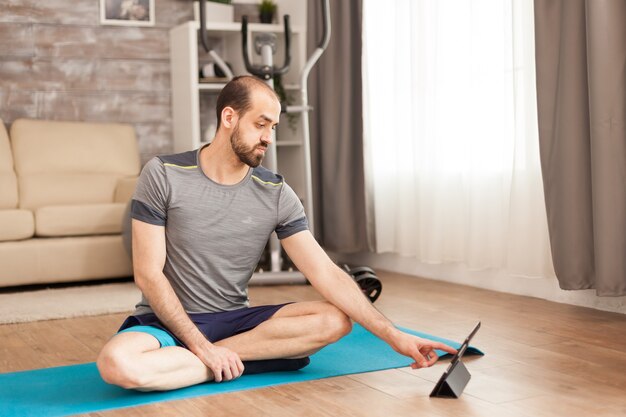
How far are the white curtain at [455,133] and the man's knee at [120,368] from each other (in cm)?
214

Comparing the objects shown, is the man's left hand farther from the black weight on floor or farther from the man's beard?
the black weight on floor

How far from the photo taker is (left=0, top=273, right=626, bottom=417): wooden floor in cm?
231

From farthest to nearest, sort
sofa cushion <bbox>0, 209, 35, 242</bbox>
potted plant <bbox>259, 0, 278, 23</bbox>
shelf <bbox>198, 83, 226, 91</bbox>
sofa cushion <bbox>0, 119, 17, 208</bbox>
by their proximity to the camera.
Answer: potted plant <bbox>259, 0, 278, 23</bbox>
shelf <bbox>198, 83, 226, 91</bbox>
sofa cushion <bbox>0, 119, 17, 208</bbox>
sofa cushion <bbox>0, 209, 35, 242</bbox>

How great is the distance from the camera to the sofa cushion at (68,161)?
17.1 ft

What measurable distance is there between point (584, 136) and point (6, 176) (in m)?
3.21

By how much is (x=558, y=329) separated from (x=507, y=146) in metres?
1.09

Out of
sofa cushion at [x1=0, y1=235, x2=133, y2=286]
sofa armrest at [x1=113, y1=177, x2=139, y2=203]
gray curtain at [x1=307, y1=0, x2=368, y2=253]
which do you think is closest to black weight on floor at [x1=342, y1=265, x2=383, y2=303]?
gray curtain at [x1=307, y1=0, x2=368, y2=253]

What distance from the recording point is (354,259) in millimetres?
5605

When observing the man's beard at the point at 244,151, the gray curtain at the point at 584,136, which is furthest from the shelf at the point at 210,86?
the man's beard at the point at 244,151

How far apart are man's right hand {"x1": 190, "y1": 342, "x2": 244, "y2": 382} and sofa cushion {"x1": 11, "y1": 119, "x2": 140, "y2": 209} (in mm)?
2975

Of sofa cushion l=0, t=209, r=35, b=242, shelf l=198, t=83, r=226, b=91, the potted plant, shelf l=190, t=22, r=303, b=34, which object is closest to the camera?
sofa cushion l=0, t=209, r=35, b=242

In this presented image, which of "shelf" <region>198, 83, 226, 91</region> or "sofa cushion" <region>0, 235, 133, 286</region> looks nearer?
"sofa cushion" <region>0, 235, 133, 286</region>

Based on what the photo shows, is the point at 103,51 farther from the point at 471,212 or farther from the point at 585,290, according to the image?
the point at 585,290

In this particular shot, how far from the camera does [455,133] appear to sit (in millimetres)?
4488
